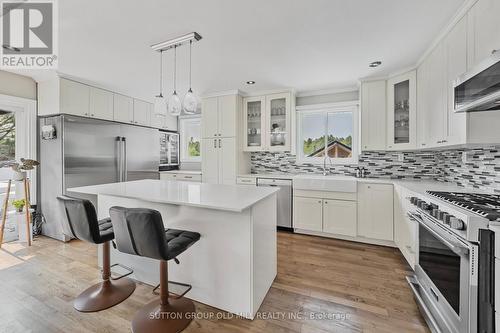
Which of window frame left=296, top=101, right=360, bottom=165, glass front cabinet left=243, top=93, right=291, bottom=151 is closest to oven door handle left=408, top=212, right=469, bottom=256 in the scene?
window frame left=296, top=101, right=360, bottom=165

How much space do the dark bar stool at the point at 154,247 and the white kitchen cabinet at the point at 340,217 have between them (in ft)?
7.13

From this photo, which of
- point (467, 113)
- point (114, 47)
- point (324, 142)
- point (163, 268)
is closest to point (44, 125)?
point (114, 47)

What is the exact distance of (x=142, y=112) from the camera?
4309 millimetres

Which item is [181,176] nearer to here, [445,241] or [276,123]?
[276,123]

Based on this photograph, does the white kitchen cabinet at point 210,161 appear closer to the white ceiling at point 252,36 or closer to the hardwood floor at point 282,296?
the white ceiling at point 252,36

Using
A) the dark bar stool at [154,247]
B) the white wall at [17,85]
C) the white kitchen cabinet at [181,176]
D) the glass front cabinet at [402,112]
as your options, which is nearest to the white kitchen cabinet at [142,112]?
the white kitchen cabinet at [181,176]

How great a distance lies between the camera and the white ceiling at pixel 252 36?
1706 millimetres

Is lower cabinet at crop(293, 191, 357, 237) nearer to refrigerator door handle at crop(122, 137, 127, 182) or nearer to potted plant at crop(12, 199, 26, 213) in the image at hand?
refrigerator door handle at crop(122, 137, 127, 182)

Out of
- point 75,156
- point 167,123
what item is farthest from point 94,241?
point 167,123

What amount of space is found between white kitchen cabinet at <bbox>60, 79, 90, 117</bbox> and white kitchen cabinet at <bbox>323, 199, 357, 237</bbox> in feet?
12.9

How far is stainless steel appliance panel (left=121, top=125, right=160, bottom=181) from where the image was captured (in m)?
3.94

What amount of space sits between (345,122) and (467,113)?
82.8 inches

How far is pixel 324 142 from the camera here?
12.7 feet

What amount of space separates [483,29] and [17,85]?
516 centimetres
